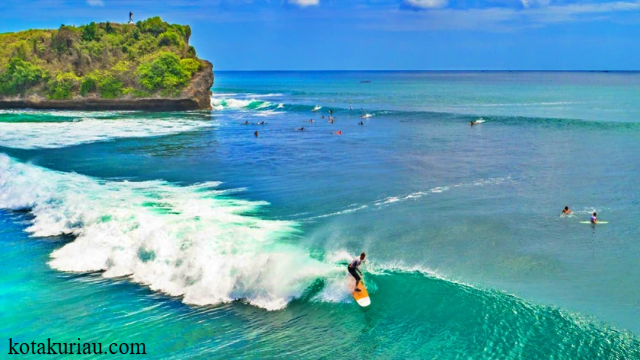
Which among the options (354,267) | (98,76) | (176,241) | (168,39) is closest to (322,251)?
(354,267)

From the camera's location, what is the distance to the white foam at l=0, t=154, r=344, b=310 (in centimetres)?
1941

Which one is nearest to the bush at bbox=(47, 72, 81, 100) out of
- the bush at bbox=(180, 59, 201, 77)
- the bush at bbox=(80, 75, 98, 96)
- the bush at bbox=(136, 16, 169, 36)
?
the bush at bbox=(80, 75, 98, 96)

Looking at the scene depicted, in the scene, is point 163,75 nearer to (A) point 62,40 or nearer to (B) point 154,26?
(B) point 154,26

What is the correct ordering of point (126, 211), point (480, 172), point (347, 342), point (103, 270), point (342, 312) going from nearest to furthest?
point (347, 342)
point (342, 312)
point (103, 270)
point (126, 211)
point (480, 172)

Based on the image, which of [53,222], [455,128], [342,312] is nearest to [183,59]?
[455,128]

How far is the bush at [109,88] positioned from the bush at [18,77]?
9.80 m

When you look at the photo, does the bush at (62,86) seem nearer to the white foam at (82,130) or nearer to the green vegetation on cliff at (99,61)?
the green vegetation on cliff at (99,61)

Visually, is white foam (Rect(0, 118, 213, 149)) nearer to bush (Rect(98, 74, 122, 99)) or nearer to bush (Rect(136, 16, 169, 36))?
bush (Rect(98, 74, 122, 99))

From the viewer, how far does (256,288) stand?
1902cm

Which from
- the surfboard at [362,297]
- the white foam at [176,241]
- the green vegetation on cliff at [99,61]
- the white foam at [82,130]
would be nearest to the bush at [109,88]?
the green vegetation on cliff at [99,61]

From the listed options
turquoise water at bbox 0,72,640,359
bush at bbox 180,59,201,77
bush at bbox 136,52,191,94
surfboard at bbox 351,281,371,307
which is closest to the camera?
turquoise water at bbox 0,72,640,359

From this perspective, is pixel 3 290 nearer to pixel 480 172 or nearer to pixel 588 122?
pixel 480 172

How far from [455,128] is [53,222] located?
5064 cm

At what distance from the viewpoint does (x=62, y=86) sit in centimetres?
8956
